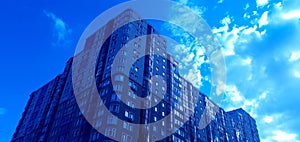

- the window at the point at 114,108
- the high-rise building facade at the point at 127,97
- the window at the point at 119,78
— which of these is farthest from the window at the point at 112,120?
the window at the point at 119,78

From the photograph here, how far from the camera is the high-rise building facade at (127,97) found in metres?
49.8

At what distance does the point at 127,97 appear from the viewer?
169ft

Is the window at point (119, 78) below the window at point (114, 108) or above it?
above

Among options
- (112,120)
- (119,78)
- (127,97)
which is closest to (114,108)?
(112,120)

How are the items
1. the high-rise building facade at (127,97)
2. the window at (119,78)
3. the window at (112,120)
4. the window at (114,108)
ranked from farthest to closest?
the window at (119,78) → the high-rise building facade at (127,97) → the window at (114,108) → the window at (112,120)

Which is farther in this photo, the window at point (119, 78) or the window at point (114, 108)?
the window at point (119, 78)

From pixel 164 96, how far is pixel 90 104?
65.3 ft

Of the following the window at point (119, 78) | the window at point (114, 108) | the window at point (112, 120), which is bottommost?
the window at point (112, 120)

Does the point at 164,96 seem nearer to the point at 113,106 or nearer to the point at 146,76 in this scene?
the point at 146,76

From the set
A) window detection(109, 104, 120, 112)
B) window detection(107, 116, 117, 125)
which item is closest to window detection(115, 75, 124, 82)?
window detection(109, 104, 120, 112)

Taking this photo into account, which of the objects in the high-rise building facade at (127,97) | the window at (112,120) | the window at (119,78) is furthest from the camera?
the window at (119,78)

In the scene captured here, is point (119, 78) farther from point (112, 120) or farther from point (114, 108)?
point (112, 120)

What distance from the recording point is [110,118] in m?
46.4

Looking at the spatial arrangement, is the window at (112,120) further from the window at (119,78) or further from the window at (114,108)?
the window at (119,78)
